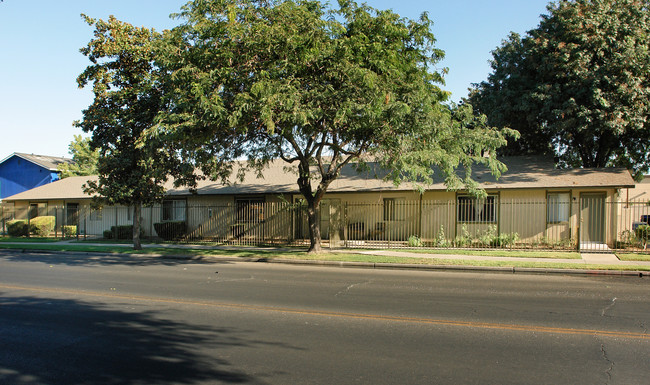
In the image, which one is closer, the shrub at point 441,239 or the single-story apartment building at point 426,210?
the single-story apartment building at point 426,210

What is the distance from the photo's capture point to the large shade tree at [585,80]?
752 inches

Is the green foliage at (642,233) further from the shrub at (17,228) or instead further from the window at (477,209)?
the shrub at (17,228)

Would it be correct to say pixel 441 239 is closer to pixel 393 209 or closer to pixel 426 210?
pixel 426 210

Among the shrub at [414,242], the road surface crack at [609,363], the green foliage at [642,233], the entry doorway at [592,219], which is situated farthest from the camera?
the shrub at [414,242]

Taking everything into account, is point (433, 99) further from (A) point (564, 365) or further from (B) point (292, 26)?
(A) point (564, 365)

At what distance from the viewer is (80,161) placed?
4828 centimetres

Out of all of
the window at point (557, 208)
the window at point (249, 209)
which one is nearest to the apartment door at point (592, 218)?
the window at point (557, 208)

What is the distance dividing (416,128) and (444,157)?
1448mm

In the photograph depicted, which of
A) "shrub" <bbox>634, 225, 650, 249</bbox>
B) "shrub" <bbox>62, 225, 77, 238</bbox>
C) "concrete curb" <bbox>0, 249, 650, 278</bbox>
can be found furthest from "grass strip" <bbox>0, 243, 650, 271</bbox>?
"shrub" <bbox>62, 225, 77, 238</bbox>

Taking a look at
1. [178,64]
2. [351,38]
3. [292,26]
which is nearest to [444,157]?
[351,38]

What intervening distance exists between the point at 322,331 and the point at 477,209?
55.4 feet

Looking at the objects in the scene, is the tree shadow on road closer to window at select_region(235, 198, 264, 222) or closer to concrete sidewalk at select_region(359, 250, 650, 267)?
concrete sidewalk at select_region(359, 250, 650, 267)

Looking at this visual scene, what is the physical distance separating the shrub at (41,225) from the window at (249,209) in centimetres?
1418

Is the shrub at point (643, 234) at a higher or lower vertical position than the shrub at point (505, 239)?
higher
